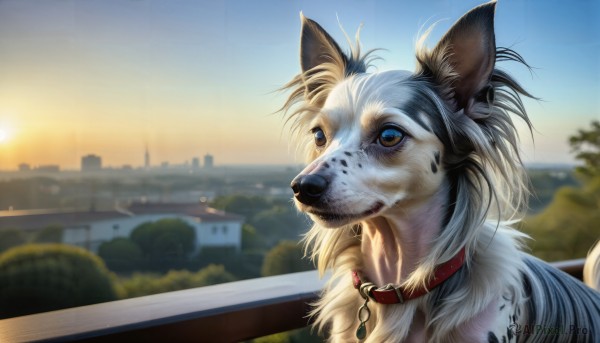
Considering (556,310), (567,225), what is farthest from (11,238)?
(567,225)

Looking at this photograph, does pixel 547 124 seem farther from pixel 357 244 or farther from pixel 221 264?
pixel 221 264

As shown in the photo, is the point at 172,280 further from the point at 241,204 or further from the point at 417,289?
the point at 417,289

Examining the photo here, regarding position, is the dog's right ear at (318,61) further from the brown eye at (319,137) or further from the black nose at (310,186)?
the black nose at (310,186)

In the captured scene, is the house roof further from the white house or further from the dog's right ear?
the dog's right ear

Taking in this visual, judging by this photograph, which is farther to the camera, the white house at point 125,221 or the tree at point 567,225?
the tree at point 567,225

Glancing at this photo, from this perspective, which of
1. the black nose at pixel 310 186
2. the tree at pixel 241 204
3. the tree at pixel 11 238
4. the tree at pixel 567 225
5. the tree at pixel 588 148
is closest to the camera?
the black nose at pixel 310 186

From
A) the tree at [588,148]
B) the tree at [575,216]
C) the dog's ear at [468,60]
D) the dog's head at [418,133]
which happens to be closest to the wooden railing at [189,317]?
the dog's head at [418,133]
